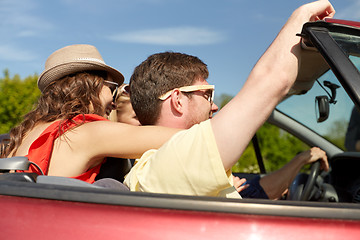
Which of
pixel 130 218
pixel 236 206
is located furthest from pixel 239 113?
pixel 130 218

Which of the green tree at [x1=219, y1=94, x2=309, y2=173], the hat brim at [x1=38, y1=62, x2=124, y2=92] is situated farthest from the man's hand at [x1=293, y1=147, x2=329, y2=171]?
the green tree at [x1=219, y1=94, x2=309, y2=173]

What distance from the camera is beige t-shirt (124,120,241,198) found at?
131cm

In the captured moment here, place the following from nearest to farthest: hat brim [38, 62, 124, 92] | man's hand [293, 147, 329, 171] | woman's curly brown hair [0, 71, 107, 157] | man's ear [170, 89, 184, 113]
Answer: man's ear [170, 89, 184, 113], woman's curly brown hair [0, 71, 107, 157], hat brim [38, 62, 124, 92], man's hand [293, 147, 329, 171]

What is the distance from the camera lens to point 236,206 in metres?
1.14

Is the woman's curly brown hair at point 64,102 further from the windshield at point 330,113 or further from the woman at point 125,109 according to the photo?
the windshield at point 330,113

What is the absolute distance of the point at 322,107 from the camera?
10.0ft

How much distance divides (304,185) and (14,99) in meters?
9.14

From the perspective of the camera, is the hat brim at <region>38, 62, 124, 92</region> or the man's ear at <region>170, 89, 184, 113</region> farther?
the hat brim at <region>38, 62, 124, 92</region>

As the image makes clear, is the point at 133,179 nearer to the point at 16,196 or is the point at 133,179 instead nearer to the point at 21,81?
the point at 16,196

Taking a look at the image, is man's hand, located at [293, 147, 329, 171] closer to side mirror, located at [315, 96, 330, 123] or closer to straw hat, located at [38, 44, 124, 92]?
side mirror, located at [315, 96, 330, 123]

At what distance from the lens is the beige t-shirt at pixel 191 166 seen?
51.4 inches

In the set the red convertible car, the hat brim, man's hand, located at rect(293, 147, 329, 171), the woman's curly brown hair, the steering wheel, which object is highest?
the hat brim

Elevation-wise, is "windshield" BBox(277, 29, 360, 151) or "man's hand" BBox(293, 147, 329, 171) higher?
"windshield" BBox(277, 29, 360, 151)

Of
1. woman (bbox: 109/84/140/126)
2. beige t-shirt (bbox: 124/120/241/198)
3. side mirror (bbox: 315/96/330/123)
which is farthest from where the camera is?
woman (bbox: 109/84/140/126)
